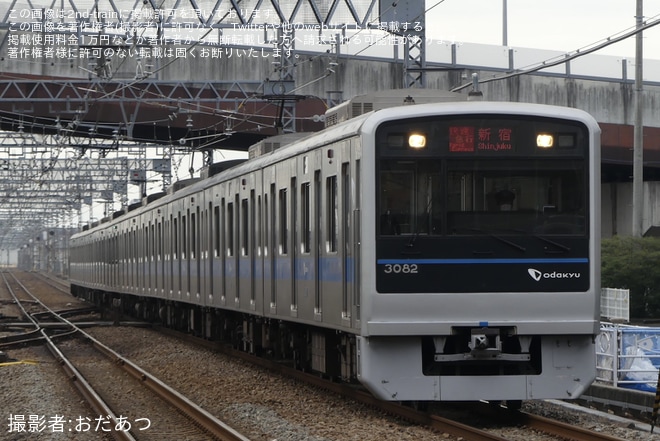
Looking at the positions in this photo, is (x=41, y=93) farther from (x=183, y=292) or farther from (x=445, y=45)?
(x=183, y=292)

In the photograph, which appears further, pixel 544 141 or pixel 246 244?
pixel 246 244

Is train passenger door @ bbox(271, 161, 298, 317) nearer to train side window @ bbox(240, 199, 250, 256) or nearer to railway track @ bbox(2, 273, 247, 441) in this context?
railway track @ bbox(2, 273, 247, 441)

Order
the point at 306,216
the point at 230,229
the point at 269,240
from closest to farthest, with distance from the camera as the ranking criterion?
the point at 306,216 → the point at 269,240 → the point at 230,229

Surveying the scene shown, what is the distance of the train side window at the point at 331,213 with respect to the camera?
12.5 meters

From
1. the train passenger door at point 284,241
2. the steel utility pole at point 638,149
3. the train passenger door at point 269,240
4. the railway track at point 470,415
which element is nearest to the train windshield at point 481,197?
the railway track at point 470,415

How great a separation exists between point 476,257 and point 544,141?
1.21m

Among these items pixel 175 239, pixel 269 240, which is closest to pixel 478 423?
pixel 269 240

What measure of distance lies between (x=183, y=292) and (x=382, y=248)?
13.1m

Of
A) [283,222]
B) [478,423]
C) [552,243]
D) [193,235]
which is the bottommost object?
[478,423]

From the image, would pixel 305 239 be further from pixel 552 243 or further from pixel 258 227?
pixel 552 243

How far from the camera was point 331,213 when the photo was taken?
12.7 m

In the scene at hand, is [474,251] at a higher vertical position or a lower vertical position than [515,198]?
lower

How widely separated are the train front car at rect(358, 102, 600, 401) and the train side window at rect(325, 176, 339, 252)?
4.35ft

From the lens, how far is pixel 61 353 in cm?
2208
